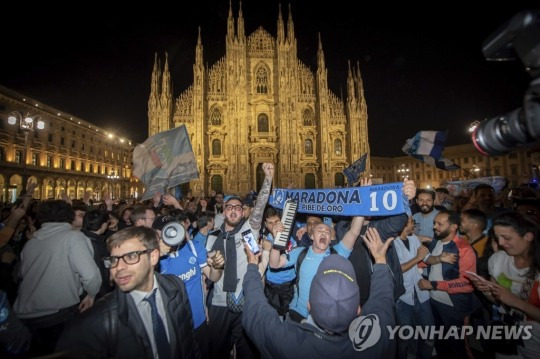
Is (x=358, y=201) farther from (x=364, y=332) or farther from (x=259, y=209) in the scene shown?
(x=364, y=332)

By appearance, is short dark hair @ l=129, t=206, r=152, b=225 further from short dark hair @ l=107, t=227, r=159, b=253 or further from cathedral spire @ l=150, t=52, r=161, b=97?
cathedral spire @ l=150, t=52, r=161, b=97

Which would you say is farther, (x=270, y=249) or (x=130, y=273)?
(x=270, y=249)

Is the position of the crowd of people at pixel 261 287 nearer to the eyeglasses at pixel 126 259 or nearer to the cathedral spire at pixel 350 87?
the eyeglasses at pixel 126 259

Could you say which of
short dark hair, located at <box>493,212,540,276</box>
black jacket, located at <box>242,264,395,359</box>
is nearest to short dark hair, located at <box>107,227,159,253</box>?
black jacket, located at <box>242,264,395,359</box>

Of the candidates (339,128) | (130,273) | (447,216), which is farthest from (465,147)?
(130,273)

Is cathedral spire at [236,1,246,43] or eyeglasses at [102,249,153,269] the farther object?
cathedral spire at [236,1,246,43]

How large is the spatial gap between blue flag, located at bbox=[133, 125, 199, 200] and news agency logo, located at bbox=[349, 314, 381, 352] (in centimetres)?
543

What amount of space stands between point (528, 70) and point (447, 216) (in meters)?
2.29

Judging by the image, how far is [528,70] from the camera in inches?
69.0

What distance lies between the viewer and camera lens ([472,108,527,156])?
1909mm

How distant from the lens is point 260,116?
3092 cm

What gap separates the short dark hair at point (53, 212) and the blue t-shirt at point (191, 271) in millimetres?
1270

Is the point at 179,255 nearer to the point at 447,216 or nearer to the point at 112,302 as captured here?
the point at 112,302

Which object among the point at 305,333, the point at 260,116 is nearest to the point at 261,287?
the point at 305,333
